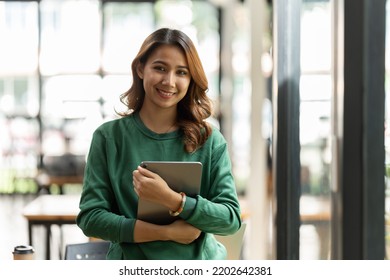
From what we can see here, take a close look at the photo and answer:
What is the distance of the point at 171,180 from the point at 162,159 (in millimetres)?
73

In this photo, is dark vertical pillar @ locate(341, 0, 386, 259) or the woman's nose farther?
dark vertical pillar @ locate(341, 0, 386, 259)

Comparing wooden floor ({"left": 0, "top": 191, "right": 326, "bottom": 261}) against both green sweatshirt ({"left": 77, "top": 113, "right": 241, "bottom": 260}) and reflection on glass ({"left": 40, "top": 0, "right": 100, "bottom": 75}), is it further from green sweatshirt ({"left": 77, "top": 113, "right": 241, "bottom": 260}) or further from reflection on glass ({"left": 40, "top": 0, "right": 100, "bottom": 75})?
reflection on glass ({"left": 40, "top": 0, "right": 100, "bottom": 75})

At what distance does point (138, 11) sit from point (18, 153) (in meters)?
2.38

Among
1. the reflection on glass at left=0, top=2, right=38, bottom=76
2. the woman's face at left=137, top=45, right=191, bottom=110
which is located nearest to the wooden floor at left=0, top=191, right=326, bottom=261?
the woman's face at left=137, top=45, right=191, bottom=110

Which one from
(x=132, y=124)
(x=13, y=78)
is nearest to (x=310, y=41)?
(x=132, y=124)

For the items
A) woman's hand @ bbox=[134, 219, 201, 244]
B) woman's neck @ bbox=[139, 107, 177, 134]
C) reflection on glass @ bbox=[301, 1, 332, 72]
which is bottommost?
woman's hand @ bbox=[134, 219, 201, 244]

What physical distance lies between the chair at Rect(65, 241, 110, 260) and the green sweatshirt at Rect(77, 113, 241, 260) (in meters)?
0.69

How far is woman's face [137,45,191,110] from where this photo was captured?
159cm

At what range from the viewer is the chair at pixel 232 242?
1.81m

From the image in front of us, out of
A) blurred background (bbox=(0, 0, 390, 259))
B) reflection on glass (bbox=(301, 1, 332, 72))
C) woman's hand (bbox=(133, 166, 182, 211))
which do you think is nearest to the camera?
woman's hand (bbox=(133, 166, 182, 211))

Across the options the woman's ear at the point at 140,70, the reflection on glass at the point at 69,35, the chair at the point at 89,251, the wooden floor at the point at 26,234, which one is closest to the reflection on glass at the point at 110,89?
the reflection on glass at the point at 69,35

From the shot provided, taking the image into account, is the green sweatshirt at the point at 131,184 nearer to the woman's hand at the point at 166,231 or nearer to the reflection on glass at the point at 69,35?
the woman's hand at the point at 166,231

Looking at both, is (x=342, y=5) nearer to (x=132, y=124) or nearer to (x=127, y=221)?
(x=132, y=124)

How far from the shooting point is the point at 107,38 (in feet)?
30.4
